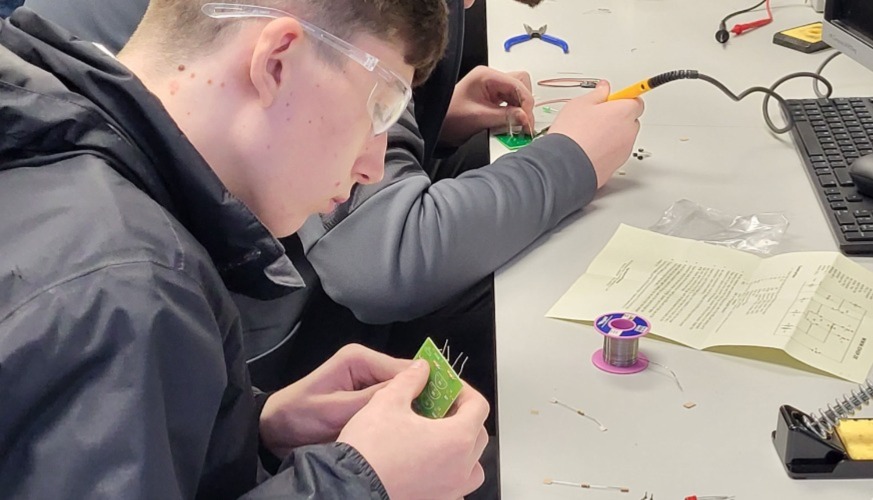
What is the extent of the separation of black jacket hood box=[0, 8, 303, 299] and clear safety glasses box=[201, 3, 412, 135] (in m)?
0.10

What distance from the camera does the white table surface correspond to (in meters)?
0.80

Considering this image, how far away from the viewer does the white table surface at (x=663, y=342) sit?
0.80 meters

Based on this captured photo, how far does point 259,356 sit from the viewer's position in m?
1.30

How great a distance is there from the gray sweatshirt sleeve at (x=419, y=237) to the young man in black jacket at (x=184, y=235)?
18cm

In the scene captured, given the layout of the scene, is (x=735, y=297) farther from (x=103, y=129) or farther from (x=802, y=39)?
(x=802, y=39)

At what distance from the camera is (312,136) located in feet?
2.60

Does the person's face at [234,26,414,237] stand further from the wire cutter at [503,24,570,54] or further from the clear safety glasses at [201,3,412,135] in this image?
the wire cutter at [503,24,570,54]

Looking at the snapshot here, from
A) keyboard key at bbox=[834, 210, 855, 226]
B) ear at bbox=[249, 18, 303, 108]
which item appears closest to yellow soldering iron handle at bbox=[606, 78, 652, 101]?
keyboard key at bbox=[834, 210, 855, 226]

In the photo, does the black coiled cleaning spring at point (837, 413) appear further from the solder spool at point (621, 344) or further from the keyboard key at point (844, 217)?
the keyboard key at point (844, 217)

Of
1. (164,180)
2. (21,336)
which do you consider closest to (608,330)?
(164,180)

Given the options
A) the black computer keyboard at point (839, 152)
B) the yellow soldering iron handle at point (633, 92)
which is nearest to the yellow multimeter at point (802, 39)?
the black computer keyboard at point (839, 152)

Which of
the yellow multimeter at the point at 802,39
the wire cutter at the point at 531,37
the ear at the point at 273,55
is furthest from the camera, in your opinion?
the wire cutter at the point at 531,37

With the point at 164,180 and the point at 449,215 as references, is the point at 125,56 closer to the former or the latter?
the point at 164,180

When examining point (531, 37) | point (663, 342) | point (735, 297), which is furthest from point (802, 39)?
point (663, 342)
